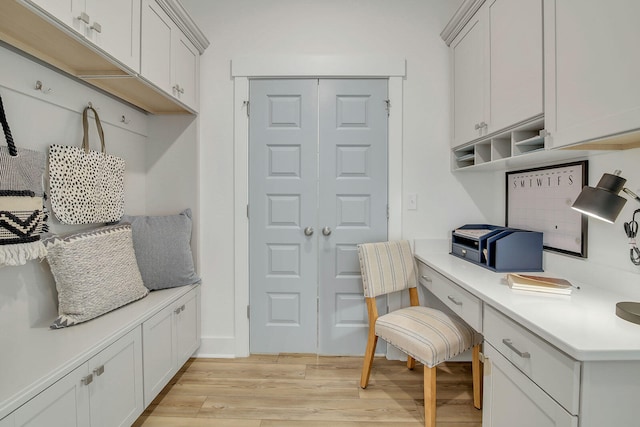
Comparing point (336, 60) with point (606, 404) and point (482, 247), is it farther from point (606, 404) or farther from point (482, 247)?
point (606, 404)

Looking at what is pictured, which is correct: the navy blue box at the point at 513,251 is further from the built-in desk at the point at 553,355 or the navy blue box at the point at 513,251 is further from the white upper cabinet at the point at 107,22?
the white upper cabinet at the point at 107,22

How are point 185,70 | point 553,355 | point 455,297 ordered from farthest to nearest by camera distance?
point 185,70, point 455,297, point 553,355

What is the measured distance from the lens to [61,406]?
3.54 feet

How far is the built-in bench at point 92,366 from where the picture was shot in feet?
3.28

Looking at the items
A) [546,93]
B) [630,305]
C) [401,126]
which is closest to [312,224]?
[401,126]

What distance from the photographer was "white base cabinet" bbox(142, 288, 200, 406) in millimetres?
1614

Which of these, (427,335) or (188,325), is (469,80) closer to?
(427,335)

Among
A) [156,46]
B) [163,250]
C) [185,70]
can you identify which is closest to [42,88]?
[156,46]

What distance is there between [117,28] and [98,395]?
1.59m

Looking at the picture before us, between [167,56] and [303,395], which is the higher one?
[167,56]

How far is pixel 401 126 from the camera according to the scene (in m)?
2.28

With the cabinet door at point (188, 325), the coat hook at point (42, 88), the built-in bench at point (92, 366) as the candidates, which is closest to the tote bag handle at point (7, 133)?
the coat hook at point (42, 88)

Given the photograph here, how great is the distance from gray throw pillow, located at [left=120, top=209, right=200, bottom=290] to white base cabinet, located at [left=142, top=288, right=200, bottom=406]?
0.56ft

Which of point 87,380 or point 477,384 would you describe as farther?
point 477,384
